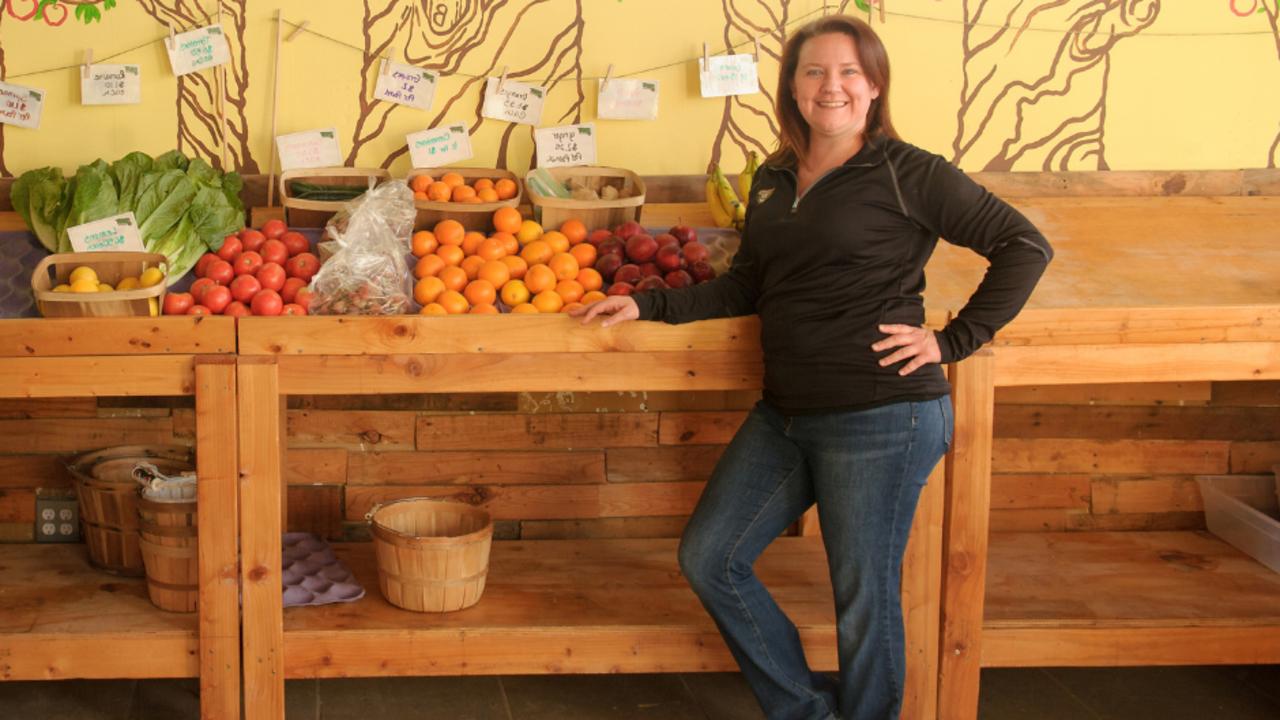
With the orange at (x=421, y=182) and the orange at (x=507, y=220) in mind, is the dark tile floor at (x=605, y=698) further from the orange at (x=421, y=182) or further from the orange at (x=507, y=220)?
the orange at (x=421, y=182)

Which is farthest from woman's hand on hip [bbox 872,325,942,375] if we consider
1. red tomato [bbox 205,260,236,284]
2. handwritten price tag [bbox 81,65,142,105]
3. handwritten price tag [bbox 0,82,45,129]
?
handwritten price tag [bbox 0,82,45,129]

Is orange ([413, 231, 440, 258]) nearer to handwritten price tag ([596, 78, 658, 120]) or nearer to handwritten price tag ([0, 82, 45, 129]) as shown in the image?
handwritten price tag ([596, 78, 658, 120])

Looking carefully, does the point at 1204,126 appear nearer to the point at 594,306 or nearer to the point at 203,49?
the point at 594,306

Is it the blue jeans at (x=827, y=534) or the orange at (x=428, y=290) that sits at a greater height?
the orange at (x=428, y=290)

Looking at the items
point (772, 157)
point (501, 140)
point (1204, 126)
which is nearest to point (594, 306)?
point (772, 157)

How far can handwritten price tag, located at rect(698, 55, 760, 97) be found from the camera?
361 centimetres

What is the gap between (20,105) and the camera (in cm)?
345

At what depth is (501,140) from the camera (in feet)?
11.9

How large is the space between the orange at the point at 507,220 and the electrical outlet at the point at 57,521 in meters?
1.54

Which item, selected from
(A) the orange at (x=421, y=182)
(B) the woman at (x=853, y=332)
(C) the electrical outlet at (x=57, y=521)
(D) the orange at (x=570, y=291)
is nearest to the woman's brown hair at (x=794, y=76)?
(B) the woman at (x=853, y=332)

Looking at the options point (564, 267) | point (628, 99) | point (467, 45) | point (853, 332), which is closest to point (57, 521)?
point (564, 267)

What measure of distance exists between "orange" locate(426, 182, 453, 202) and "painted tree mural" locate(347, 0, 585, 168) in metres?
0.38

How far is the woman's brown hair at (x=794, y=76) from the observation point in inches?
97.8

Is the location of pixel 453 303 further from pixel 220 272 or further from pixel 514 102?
pixel 514 102
